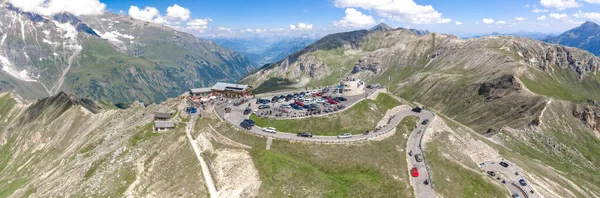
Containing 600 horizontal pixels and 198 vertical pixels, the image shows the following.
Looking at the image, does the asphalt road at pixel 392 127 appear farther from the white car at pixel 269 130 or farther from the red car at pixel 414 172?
the white car at pixel 269 130

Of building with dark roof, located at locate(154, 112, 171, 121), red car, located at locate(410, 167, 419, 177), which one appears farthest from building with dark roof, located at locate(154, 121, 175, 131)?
red car, located at locate(410, 167, 419, 177)

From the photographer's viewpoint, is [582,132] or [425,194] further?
[582,132]

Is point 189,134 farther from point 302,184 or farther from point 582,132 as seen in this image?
point 582,132

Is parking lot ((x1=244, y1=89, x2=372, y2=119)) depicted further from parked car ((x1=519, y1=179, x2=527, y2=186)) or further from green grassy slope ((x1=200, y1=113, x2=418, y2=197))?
parked car ((x1=519, y1=179, x2=527, y2=186))

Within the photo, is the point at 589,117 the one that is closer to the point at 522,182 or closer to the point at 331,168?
the point at 522,182

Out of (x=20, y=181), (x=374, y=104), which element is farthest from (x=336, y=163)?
(x=20, y=181)

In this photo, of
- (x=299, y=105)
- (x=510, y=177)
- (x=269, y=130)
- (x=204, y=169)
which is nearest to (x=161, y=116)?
(x=204, y=169)

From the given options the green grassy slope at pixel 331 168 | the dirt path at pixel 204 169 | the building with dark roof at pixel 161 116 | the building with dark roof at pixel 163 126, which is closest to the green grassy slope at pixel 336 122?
the green grassy slope at pixel 331 168

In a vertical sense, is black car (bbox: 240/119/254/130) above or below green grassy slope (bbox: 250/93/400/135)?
above
